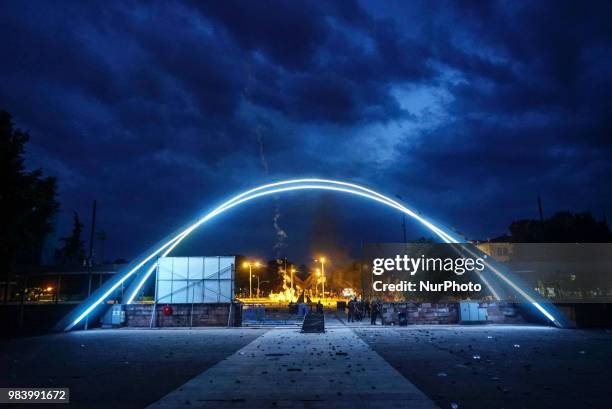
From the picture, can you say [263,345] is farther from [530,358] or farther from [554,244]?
[554,244]

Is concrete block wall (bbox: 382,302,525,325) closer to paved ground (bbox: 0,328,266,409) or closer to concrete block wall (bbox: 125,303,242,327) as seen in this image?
concrete block wall (bbox: 125,303,242,327)

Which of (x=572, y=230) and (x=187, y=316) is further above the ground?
(x=572, y=230)

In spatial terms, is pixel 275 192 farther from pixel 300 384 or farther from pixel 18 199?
pixel 300 384

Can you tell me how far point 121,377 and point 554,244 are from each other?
245 ft

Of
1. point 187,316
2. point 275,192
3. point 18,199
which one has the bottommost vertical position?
point 187,316

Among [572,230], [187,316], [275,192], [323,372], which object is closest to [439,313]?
[275,192]

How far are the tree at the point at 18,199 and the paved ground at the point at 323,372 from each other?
24.7 feet

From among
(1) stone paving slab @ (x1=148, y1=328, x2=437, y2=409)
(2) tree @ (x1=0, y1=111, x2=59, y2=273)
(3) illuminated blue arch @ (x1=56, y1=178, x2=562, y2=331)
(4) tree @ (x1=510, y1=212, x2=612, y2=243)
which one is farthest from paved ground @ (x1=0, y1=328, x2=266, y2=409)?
(4) tree @ (x1=510, y1=212, x2=612, y2=243)

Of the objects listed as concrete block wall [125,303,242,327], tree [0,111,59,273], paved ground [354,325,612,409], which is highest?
tree [0,111,59,273]

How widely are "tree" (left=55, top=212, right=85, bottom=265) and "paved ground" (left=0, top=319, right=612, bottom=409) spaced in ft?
271

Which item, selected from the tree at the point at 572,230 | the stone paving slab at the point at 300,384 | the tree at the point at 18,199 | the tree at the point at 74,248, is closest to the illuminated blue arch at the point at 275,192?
the tree at the point at 18,199

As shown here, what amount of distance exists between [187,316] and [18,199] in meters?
13.9

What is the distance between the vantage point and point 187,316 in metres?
34.6

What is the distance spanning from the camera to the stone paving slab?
9.51 meters
